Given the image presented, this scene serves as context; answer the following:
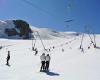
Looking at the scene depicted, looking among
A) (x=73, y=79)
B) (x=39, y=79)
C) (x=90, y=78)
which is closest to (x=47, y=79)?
(x=39, y=79)

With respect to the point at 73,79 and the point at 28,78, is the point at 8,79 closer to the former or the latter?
the point at 28,78

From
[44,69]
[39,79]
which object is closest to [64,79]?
[39,79]

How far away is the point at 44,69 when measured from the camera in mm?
23953

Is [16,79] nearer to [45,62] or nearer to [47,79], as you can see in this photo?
[47,79]

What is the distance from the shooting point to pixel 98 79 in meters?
18.8

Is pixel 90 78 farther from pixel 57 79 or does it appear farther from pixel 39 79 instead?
pixel 39 79

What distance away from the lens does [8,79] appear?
1864cm

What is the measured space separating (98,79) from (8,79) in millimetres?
6305

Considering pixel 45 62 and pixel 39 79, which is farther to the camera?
pixel 45 62

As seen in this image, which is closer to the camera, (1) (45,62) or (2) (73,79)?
(2) (73,79)

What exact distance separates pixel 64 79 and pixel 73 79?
682 millimetres

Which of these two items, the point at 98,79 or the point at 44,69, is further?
the point at 44,69

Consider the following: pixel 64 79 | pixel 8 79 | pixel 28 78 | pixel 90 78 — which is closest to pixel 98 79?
pixel 90 78

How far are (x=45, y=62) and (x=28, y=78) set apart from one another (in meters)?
5.21
